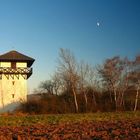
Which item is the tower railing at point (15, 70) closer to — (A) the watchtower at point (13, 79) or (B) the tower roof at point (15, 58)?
(A) the watchtower at point (13, 79)

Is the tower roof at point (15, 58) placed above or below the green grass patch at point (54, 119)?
above

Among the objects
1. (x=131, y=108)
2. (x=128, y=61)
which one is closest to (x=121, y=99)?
(x=131, y=108)

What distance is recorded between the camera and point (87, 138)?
1526 cm

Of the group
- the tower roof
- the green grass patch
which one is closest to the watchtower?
the tower roof

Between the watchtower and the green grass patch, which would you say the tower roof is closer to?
the watchtower

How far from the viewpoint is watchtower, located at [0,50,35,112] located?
51.5 metres

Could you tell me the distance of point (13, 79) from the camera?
2051 inches

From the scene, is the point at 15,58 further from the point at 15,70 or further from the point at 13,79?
the point at 13,79

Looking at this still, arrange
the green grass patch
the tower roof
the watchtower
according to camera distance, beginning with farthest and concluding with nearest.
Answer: the tower roof < the watchtower < the green grass patch

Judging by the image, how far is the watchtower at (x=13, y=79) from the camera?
5150cm

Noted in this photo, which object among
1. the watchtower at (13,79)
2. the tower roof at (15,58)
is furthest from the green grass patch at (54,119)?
the tower roof at (15,58)

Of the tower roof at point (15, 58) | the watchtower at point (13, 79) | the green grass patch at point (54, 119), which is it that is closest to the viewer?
the green grass patch at point (54, 119)

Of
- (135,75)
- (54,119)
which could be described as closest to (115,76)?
(135,75)

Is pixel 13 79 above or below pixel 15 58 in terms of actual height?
below
